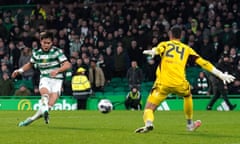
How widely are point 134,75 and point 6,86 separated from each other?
5731 millimetres

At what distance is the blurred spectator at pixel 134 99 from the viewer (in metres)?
28.3

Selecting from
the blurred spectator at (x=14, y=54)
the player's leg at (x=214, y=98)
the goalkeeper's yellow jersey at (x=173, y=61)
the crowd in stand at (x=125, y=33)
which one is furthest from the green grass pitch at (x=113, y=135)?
the blurred spectator at (x=14, y=54)

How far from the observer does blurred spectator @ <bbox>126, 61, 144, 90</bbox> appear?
2867 centimetres

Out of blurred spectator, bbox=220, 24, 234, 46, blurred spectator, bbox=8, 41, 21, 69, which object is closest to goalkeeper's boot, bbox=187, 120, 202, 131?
blurred spectator, bbox=220, 24, 234, 46

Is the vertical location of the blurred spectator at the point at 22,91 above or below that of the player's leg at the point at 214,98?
above

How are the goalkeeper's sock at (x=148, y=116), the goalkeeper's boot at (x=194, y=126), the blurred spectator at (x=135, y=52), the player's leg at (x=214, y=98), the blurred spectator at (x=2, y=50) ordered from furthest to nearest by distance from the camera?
the blurred spectator at (x=2, y=50) < the blurred spectator at (x=135, y=52) < the player's leg at (x=214, y=98) < the goalkeeper's boot at (x=194, y=126) < the goalkeeper's sock at (x=148, y=116)

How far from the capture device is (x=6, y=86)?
1196 inches

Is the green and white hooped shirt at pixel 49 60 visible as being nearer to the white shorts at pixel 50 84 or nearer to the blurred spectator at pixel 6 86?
the white shorts at pixel 50 84

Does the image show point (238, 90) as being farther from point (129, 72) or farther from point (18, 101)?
point (18, 101)

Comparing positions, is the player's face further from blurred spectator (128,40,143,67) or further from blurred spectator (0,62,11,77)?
blurred spectator (0,62,11,77)

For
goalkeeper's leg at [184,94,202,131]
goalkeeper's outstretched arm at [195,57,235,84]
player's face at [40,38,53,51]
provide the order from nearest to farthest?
1. goalkeeper's outstretched arm at [195,57,235,84]
2. goalkeeper's leg at [184,94,202,131]
3. player's face at [40,38,53,51]

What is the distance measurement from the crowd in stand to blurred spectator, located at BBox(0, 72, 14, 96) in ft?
1.74

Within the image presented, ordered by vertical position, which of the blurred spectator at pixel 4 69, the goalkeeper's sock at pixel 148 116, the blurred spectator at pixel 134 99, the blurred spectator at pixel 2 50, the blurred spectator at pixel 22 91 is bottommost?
the blurred spectator at pixel 134 99

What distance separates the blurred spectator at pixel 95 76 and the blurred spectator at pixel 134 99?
1704 mm
